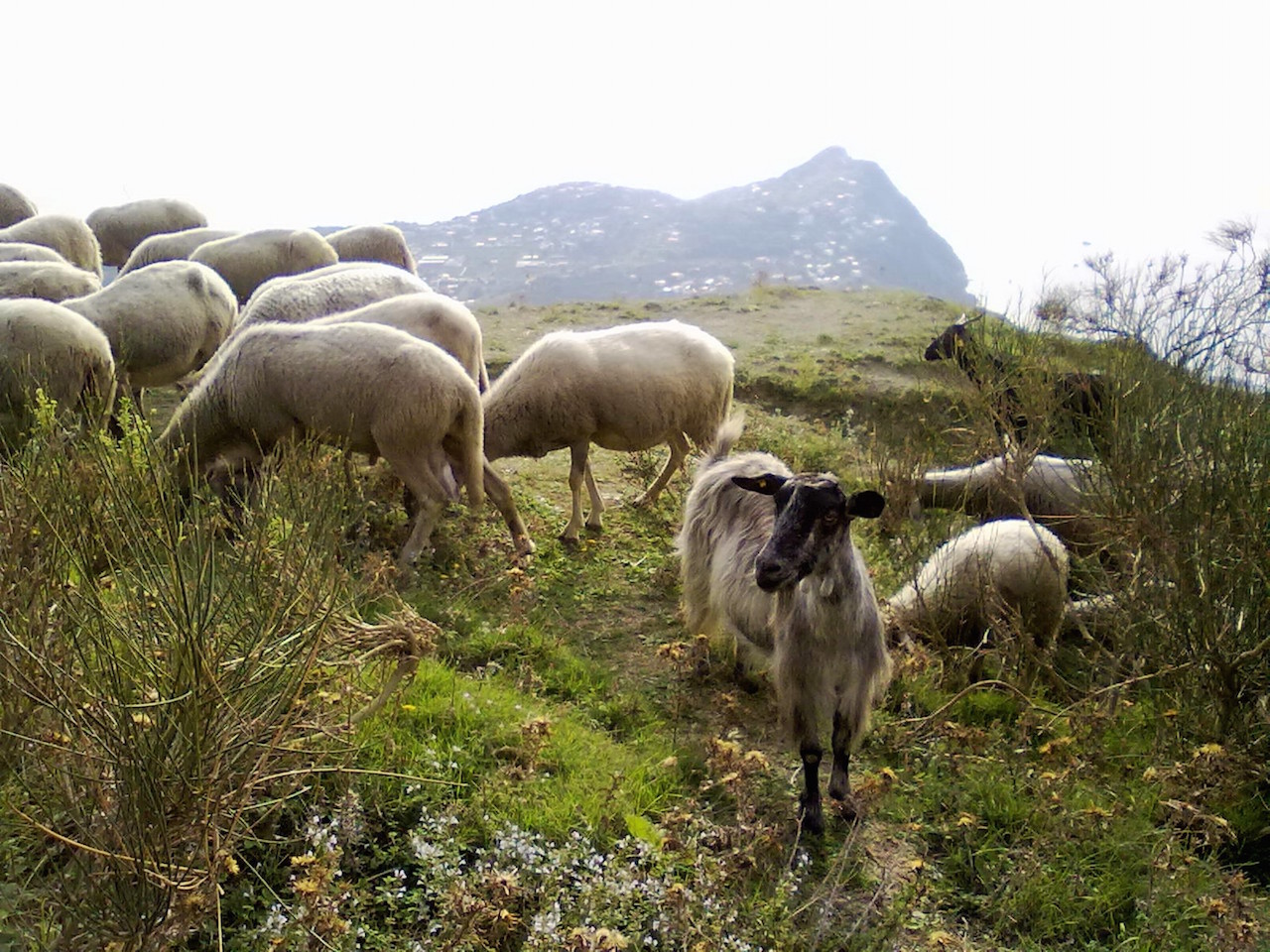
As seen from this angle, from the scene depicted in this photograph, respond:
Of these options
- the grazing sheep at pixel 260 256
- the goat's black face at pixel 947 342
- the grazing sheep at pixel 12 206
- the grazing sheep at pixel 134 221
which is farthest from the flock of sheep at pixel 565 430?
the grazing sheep at pixel 12 206

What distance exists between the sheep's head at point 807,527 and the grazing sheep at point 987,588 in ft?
6.88

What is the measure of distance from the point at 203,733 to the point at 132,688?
0.32 m

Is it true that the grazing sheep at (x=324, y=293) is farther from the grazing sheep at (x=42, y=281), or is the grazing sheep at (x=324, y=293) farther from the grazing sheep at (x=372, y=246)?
the grazing sheep at (x=372, y=246)

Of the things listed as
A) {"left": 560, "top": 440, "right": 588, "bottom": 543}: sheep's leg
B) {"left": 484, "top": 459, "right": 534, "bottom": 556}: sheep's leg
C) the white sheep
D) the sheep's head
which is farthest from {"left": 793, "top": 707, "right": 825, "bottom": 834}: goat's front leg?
the white sheep

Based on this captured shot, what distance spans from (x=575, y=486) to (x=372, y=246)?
259 inches

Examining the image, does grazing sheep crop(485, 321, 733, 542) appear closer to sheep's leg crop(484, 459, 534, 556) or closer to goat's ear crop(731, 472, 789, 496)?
→ sheep's leg crop(484, 459, 534, 556)

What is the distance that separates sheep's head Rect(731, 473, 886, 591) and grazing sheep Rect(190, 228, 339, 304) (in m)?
9.17

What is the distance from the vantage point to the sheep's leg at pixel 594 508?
24.5ft

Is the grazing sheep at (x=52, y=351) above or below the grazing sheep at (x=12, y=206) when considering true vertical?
below

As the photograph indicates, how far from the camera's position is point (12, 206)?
45.5ft

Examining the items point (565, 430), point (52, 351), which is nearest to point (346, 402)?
point (565, 430)

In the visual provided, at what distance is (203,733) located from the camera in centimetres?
206

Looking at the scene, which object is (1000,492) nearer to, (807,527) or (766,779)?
(766,779)

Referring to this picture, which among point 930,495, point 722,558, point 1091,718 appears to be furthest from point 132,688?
point 930,495
